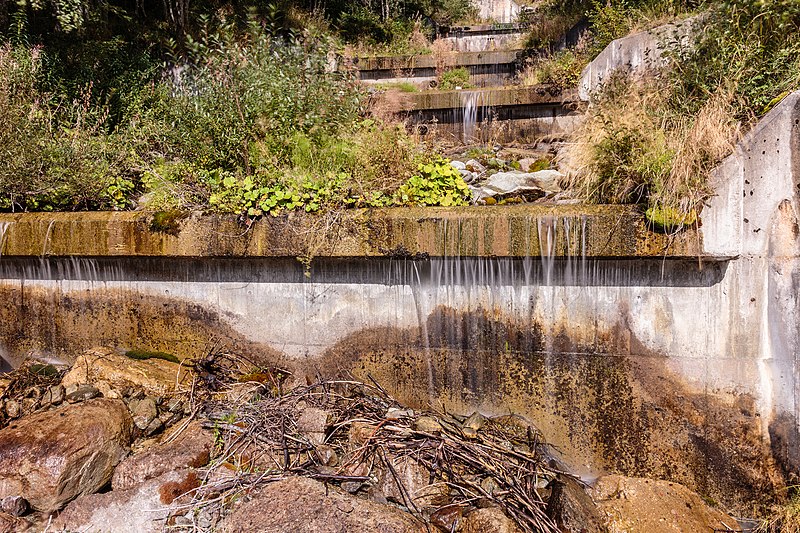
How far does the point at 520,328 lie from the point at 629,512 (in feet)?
4.64

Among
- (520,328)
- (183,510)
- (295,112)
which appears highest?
(295,112)

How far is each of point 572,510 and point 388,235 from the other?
220 cm

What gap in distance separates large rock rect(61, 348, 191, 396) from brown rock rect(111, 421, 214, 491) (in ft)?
2.24

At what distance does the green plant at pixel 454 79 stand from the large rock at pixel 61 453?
7.32 metres

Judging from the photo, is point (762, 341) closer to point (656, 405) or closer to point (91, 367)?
point (656, 405)

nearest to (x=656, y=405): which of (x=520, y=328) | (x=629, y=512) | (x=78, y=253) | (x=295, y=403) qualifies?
(x=629, y=512)

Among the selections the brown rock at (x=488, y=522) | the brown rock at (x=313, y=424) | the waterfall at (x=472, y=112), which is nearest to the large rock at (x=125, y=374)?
the brown rock at (x=313, y=424)

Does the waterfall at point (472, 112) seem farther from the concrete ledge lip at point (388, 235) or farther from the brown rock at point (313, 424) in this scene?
the brown rock at point (313, 424)

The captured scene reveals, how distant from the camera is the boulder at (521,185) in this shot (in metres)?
4.53

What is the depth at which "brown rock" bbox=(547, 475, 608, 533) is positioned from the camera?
302 centimetres

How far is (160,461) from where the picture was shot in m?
3.47

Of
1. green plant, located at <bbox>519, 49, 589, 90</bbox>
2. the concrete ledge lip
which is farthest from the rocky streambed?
green plant, located at <bbox>519, 49, 589, 90</bbox>

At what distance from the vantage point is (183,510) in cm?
316

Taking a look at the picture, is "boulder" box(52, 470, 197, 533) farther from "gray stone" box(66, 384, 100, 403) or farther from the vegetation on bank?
the vegetation on bank
